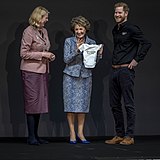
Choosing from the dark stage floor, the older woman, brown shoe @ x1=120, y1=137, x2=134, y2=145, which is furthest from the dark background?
brown shoe @ x1=120, y1=137, x2=134, y2=145

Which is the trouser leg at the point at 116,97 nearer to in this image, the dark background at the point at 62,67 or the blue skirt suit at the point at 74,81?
the blue skirt suit at the point at 74,81

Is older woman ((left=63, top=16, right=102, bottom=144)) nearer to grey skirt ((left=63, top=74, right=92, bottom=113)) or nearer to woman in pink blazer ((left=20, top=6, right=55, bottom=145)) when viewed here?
grey skirt ((left=63, top=74, right=92, bottom=113))

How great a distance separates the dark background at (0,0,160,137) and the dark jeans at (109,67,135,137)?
606 millimetres

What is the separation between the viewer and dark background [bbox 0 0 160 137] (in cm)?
509

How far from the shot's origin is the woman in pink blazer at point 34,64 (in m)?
4.47

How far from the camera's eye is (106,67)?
5.26 meters

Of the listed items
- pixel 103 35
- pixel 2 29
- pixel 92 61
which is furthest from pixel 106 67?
pixel 2 29

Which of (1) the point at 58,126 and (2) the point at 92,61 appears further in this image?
(1) the point at 58,126

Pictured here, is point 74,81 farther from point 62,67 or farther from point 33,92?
point 62,67

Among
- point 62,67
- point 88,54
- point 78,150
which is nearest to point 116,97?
point 88,54

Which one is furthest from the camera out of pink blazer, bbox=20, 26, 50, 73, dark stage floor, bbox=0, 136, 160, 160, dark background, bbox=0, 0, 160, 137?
dark background, bbox=0, 0, 160, 137

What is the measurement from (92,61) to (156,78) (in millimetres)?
1113

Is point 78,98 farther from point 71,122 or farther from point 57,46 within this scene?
point 57,46

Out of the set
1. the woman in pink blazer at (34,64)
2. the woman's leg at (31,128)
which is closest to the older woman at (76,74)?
the woman in pink blazer at (34,64)
